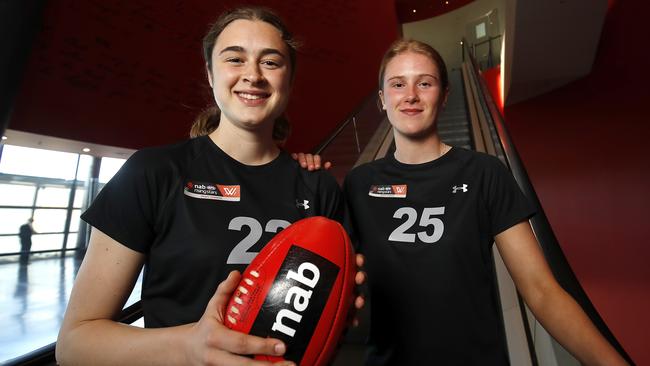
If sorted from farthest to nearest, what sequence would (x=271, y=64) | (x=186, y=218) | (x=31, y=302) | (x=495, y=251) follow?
(x=31, y=302) → (x=495, y=251) → (x=271, y=64) → (x=186, y=218)

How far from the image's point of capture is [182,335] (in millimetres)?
766

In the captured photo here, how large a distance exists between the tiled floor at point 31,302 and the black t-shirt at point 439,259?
8.16 feet

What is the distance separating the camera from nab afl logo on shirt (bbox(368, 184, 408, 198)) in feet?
4.79

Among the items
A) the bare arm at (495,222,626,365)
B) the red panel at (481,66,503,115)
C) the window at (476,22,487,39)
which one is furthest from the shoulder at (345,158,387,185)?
the window at (476,22,487,39)

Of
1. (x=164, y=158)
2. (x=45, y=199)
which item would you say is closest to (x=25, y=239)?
(x=45, y=199)

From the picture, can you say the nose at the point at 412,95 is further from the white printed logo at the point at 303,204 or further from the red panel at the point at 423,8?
the red panel at the point at 423,8

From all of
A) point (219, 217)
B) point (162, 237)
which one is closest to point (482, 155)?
point (219, 217)

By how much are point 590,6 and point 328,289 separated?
4.89 meters

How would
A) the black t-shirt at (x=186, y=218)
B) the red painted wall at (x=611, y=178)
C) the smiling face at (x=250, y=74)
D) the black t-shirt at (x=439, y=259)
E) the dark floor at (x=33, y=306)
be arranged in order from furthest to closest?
the red painted wall at (x=611, y=178), the dark floor at (x=33, y=306), the black t-shirt at (x=439, y=259), the smiling face at (x=250, y=74), the black t-shirt at (x=186, y=218)

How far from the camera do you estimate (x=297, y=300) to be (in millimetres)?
863

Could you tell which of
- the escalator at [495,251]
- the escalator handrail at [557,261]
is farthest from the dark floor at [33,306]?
the escalator handrail at [557,261]

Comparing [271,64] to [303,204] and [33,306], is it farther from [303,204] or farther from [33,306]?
[33,306]

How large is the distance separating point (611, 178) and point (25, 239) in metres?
10.2

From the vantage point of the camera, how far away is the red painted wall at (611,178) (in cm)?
453
